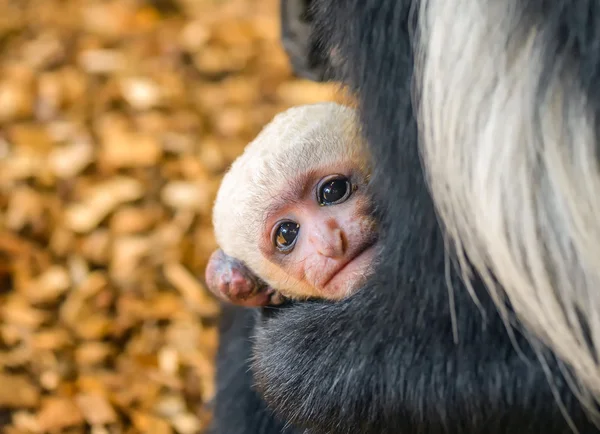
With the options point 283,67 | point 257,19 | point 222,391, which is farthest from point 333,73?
point 257,19

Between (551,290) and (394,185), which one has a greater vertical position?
(394,185)

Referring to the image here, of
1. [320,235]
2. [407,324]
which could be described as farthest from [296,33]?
[407,324]

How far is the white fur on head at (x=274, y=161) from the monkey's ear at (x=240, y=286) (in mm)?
20

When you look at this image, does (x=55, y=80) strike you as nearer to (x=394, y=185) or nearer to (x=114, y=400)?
(x=114, y=400)

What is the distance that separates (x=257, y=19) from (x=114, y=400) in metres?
1.80

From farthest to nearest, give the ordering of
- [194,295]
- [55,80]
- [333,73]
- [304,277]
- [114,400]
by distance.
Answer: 1. [55,80]
2. [194,295]
3. [114,400]
4. [304,277]
5. [333,73]

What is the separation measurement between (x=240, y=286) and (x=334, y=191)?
0.26m

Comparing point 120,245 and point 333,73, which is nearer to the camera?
point 333,73

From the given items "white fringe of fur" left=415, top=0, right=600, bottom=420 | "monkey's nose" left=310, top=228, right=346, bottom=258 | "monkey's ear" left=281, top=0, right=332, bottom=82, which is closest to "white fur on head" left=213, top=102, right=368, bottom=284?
"monkey's nose" left=310, top=228, right=346, bottom=258

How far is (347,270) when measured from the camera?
1.26 m

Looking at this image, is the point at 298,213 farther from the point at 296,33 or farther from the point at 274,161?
the point at 296,33

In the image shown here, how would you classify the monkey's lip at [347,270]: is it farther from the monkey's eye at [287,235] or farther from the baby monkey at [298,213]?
the monkey's eye at [287,235]

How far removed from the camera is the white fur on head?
4.32 feet

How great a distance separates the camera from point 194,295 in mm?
2314
